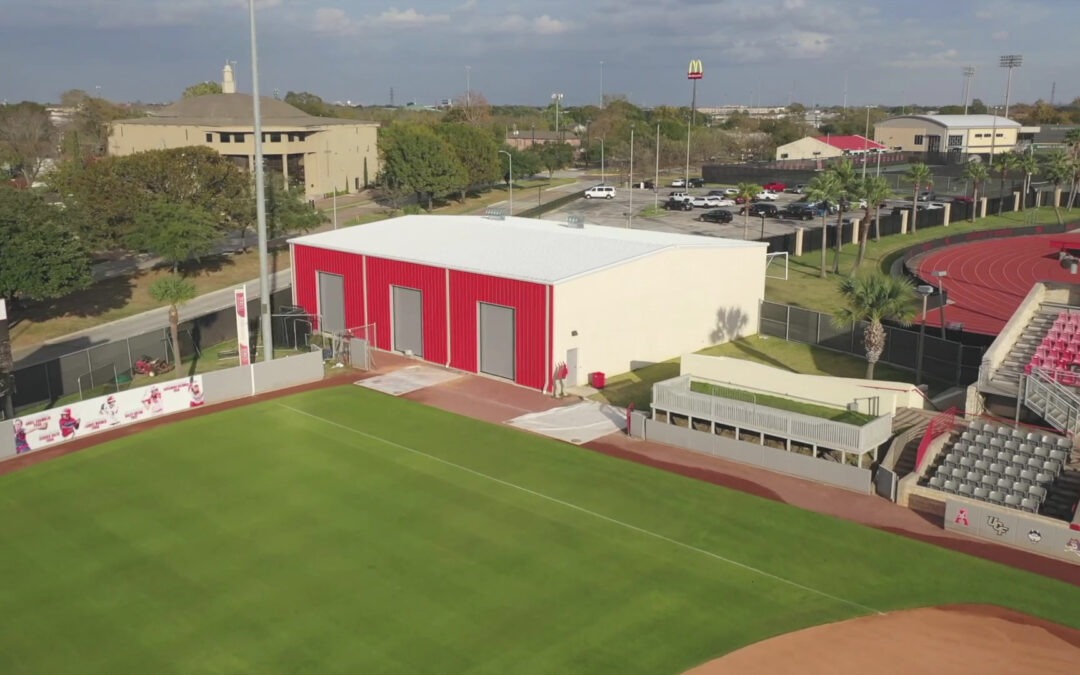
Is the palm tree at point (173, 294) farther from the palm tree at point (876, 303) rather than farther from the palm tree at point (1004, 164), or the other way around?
the palm tree at point (1004, 164)

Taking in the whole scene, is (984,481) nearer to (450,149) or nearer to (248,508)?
(248,508)

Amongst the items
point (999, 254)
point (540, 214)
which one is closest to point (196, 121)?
point (540, 214)

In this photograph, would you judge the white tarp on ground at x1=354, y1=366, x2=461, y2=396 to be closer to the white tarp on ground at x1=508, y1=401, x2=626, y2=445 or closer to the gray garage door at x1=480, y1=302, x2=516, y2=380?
the gray garage door at x1=480, y1=302, x2=516, y2=380

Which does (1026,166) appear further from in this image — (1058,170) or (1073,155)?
(1073,155)

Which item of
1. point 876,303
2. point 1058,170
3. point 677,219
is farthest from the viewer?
point 1058,170

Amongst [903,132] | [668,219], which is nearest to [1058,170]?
[668,219]

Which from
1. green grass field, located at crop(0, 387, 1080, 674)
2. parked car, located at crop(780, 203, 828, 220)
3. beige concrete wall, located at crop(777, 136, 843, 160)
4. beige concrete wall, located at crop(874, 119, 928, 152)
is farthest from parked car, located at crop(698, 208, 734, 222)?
beige concrete wall, located at crop(874, 119, 928, 152)
